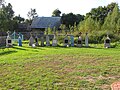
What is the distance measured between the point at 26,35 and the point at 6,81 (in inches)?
1358

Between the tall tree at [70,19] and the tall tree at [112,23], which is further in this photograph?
the tall tree at [70,19]

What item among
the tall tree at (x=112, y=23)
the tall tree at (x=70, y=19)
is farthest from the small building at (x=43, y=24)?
the tall tree at (x=112, y=23)

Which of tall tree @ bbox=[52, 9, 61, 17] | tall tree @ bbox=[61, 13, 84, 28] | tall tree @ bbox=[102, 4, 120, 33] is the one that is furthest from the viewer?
tall tree @ bbox=[52, 9, 61, 17]

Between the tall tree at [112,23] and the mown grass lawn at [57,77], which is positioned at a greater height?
the tall tree at [112,23]

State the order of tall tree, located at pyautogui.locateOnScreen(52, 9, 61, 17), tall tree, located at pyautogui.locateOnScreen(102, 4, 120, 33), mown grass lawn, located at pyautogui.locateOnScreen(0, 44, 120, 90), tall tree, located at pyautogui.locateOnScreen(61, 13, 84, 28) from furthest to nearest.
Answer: tall tree, located at pyautogui.locateOnScreen(52, 9, 61, 17) < tall tree, located at pyautogui.locateOnScreen(61, 13, 84, 28) < tall tree, located at pyautogui.locateOnScreen(102, 4, 120, 33) < mown grass lawn, located at pyautogui.locateOnScreen(0, 44, 120, 90)

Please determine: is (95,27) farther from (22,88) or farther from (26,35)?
(22,88)

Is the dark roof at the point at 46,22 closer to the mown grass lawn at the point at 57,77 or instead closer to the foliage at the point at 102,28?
the foliage at the point at 102,28

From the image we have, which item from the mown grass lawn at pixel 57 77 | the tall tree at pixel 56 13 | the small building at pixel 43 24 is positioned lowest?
the mown grass lawn at pixel 57 77

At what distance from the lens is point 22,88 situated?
8445 millimetres

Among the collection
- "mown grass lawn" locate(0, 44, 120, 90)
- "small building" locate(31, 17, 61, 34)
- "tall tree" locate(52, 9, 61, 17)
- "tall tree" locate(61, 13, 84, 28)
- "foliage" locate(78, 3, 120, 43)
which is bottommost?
"mown grass lawn" locate(0, 44, 120, 90)

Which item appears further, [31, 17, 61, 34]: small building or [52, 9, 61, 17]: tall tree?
[52, 9, 61, 17]: tall tree

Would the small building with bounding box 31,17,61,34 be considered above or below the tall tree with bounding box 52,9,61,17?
below

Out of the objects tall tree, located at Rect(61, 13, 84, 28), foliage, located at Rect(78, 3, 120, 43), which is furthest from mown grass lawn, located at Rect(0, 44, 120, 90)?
tall tree, located at Rect(61, 13, 84, 28)

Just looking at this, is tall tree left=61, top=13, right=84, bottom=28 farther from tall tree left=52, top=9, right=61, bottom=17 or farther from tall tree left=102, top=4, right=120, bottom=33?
tall tree left=102, top=4, right=120, bottom=33
